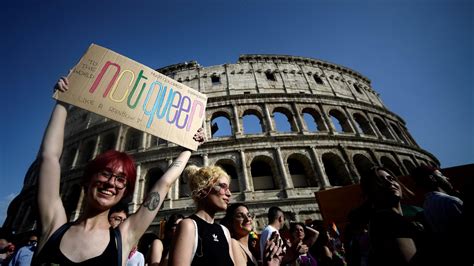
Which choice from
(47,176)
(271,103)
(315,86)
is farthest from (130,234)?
(315,86)

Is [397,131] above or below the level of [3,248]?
above

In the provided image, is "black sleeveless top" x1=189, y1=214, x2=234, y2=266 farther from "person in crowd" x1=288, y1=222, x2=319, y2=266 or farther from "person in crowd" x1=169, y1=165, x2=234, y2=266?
"person in crowd" x1=288, y1=222, x2=319, y2=266

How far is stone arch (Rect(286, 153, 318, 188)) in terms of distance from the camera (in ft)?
44.1

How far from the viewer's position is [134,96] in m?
2.20

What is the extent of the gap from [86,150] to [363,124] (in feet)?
77.7

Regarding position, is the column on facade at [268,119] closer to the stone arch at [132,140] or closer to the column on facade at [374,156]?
the column on facade at [374,156]

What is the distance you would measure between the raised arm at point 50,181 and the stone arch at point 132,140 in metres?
15.3

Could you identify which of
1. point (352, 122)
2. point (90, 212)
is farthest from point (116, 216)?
point (352, 122)

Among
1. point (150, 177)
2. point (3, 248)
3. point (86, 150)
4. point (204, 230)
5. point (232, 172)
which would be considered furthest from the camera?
point (86, 150)

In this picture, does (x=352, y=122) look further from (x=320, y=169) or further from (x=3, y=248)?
(x=3, y=248)

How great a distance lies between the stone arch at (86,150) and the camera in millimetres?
16614

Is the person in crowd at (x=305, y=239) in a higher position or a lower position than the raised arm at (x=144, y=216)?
lower

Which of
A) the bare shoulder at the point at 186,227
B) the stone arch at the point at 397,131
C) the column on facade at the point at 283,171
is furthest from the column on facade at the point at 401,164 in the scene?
the bare shoulder at the point at 186,227

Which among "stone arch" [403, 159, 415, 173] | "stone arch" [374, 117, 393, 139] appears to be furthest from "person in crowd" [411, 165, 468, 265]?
"stone arch" [374, 117, 393, 139]
